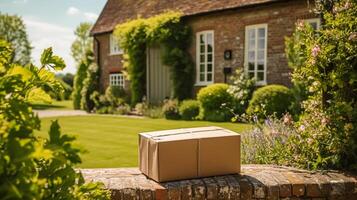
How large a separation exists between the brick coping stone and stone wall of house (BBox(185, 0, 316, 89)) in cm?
Result: 1027

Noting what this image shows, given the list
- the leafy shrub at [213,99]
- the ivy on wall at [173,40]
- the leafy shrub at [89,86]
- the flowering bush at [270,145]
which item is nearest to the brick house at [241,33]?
the ivy on wall at [173,40]

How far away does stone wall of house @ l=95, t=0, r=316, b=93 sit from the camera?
13422mm

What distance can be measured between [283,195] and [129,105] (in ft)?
57.1

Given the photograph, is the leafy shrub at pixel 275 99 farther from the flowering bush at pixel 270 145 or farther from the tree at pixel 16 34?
the tree at pixel 16 34

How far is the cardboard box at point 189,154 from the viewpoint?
3020 millimetres

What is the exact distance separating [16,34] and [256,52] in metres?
37.0

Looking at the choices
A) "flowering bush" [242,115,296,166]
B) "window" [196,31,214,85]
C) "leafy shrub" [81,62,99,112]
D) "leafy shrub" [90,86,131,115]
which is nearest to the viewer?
"flowering bush" [242,115,296,166]

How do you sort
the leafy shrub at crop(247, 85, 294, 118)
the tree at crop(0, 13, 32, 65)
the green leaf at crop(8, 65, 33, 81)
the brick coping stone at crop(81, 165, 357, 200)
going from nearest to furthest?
the green leaf at crop(8, 65, 33, 81) < the brick coping stone at crop(81, 165, 357, 200) < the leafy shrub at crop(247, 85, 294, 118) < the tree at crop(0, 13, 32, 65)

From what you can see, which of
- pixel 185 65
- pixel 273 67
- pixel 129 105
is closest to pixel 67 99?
pixel 129 105

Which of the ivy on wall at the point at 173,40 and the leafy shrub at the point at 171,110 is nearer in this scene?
the leafy shrub at the point at 171,110

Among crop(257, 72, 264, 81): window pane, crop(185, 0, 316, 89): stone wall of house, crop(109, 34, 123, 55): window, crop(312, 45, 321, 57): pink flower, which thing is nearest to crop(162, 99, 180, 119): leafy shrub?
crop(185, 0, 316, 89): stone wall of house

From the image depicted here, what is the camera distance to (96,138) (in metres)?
9.99

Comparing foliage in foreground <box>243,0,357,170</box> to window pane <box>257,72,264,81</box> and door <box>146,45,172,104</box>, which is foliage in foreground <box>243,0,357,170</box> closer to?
window pane <box>257,72,264,81</box>

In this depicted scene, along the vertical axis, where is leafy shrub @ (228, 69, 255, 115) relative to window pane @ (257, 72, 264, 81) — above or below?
below
